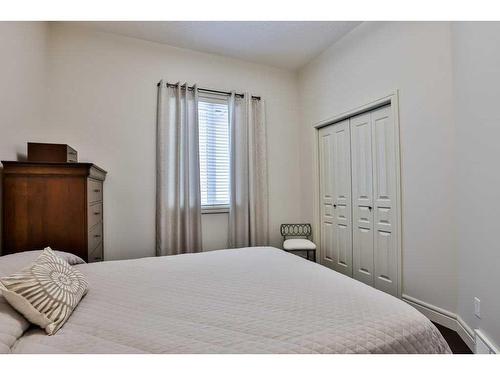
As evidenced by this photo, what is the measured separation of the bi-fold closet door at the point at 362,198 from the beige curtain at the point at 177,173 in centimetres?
165

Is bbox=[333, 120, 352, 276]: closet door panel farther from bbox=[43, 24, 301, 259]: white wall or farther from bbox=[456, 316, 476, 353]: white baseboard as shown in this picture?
bbox=[43, 24, 301, 259]: white wall

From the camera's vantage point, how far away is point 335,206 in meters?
3.25

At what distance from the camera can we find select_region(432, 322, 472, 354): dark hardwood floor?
175 centimetres

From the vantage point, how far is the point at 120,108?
2.88m

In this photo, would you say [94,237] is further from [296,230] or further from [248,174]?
[296,230]

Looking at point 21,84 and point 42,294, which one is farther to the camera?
point 21,84

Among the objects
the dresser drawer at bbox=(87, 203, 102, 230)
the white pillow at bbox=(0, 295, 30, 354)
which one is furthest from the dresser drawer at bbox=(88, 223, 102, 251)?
the white pillow at bbox=(0, 295, 30, 354)

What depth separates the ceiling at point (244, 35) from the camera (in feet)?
8.98

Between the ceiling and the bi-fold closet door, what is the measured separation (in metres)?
1.01

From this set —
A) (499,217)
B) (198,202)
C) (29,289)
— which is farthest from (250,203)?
(29,289)

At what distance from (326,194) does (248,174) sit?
1.05 meters

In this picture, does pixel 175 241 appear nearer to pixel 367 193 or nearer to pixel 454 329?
pixel 367 193

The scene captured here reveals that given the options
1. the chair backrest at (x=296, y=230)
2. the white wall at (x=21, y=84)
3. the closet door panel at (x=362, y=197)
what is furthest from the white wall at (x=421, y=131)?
the white wall at (x=21, y=84)

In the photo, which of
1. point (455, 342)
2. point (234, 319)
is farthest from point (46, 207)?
point (455, 342)
